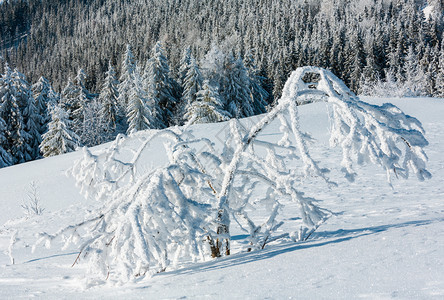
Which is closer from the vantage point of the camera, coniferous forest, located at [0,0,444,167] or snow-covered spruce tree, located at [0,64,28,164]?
snow-covered spruce tree, located at [0,64,28,164]

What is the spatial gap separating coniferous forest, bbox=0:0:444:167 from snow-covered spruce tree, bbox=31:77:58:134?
130mm

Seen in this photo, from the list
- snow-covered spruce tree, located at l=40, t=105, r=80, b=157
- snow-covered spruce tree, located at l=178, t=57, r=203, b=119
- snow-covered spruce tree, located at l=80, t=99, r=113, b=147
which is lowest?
snow-covered spruce tree, located at l=80, t=99, r=113, b=147

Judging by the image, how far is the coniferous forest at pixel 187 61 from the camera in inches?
1164

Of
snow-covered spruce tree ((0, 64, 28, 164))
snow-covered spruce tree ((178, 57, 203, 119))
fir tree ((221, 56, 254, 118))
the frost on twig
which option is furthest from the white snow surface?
fir tree ((221, 56, 254, 118))

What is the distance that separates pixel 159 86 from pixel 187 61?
858cm

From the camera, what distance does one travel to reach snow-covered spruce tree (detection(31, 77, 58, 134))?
31.3 m

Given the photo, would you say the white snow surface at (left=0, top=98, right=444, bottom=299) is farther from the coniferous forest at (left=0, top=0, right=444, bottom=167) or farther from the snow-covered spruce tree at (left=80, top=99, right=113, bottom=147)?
the snow-covered spruce tree at (left=80, top=99, right=113, bottom=147)

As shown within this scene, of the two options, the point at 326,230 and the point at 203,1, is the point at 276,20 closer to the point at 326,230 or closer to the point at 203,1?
the point at 203,1

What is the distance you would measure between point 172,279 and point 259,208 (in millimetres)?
4705

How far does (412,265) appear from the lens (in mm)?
2332

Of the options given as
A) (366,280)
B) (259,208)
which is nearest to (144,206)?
(366,280)

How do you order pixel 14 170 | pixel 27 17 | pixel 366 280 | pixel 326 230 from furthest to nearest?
pixel 27 17 < pixel 14 170 < pixel 326 230 < pixel 366 280

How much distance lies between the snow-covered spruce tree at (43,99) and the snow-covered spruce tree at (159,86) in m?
→ 9.34

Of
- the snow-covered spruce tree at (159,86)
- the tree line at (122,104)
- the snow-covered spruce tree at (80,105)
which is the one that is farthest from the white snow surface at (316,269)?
the snow-covered spruce tree at (80,105)
